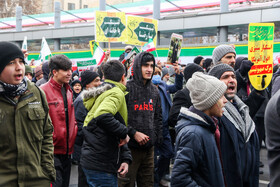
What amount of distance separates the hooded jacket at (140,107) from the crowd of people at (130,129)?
1 cm

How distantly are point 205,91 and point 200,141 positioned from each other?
1.34 feet

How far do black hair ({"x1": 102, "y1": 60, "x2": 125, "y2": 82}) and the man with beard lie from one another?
1.39 meters

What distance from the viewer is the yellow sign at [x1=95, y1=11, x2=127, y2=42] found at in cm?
1057

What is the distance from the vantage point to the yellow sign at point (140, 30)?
1041 cm

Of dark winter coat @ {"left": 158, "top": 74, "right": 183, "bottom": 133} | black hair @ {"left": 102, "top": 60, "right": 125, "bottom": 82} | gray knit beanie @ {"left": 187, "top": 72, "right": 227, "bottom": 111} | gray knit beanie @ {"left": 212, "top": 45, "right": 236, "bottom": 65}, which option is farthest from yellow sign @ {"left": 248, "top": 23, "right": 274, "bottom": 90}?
gray knit beanie @ {"left": 187, "top": 72, "right": 227, "bottom": 111}

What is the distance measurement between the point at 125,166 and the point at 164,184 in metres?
2.47

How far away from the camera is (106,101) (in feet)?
14.0

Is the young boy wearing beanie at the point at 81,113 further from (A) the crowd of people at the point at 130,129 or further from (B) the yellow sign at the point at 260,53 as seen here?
(B) the yellow sign at the point at 260,53

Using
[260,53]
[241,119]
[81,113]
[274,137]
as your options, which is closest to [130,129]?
[81,113]

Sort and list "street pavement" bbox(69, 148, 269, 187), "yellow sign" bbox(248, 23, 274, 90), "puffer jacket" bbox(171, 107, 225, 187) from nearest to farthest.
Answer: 1. "puffer jacket" bbox(171, 107, 225, 187)
2. "yellow sign" bbox(248, 23, 274, 90)
3. "street pavement" bbox(69, 148, 269, 187)

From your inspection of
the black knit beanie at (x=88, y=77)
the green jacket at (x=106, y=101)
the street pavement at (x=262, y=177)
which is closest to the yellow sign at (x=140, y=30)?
the street pavement at (x=262, y=177)

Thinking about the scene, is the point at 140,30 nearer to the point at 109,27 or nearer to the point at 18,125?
the point at 109,27

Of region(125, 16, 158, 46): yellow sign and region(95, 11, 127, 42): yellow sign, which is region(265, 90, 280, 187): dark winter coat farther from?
region(95, 11, 127, 42): yellow sign

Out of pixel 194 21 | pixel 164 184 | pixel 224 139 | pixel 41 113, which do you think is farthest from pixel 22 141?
pixel 194 21
